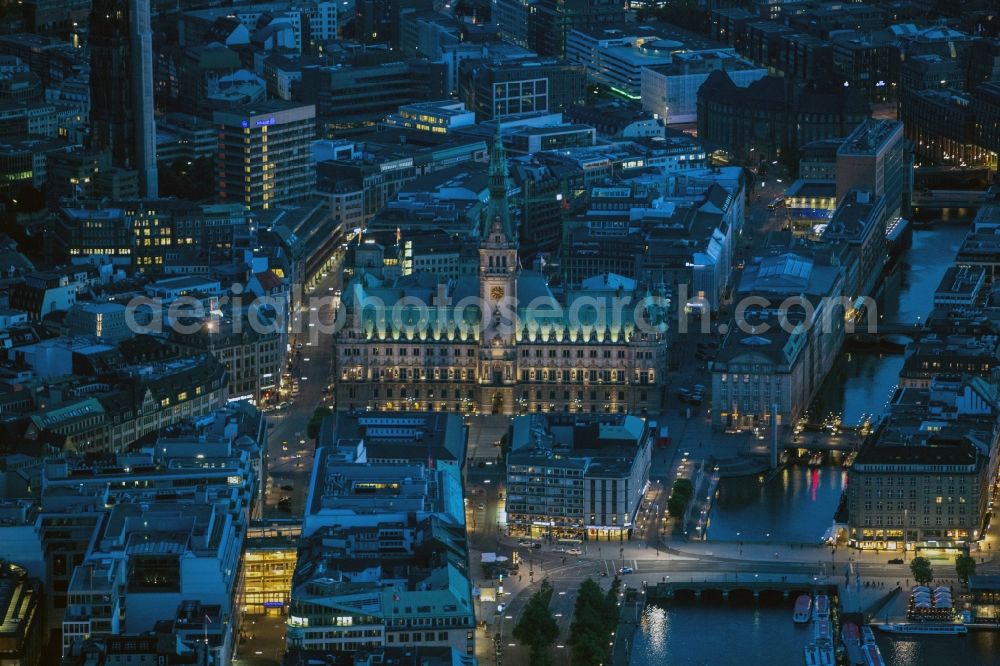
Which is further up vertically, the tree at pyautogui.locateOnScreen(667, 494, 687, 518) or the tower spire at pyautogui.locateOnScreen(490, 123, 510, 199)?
the tower spire at pyautogui.locateOnScreen(490, 123, 510, 199)

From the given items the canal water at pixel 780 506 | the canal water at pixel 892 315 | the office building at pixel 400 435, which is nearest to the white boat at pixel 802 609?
the canal water at pixel 780 506

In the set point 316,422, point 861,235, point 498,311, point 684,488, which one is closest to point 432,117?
point 861,235

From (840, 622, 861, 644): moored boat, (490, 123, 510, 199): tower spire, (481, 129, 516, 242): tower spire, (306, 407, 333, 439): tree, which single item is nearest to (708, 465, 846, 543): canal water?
(840, 622, 861, 644): moored boat

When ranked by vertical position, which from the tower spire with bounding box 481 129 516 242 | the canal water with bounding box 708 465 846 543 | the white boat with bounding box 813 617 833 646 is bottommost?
the canal water with bounding box 708 465 846 543

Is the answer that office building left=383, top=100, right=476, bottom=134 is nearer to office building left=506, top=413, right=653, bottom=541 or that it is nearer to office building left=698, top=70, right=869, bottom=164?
office building left=698, top=70, right=869, bottom=164

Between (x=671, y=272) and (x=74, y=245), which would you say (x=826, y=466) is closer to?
(x=671, y=272)

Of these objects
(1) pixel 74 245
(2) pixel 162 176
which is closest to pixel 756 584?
(1) pixel 74 245

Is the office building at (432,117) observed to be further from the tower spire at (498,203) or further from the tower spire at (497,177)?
the tower spire at (498,203)
